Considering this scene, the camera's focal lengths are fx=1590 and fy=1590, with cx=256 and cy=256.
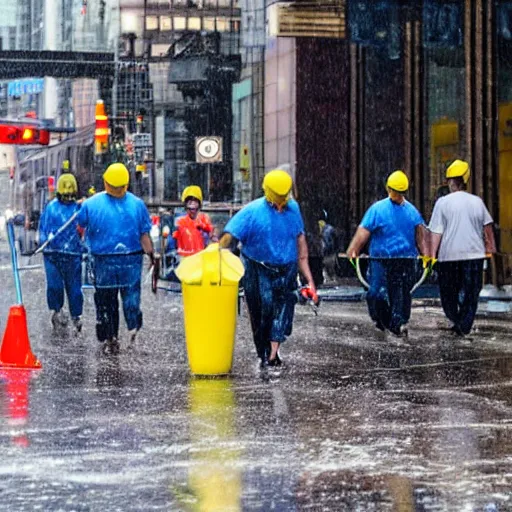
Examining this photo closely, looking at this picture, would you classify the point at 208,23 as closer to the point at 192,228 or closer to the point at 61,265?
the point at 192,228

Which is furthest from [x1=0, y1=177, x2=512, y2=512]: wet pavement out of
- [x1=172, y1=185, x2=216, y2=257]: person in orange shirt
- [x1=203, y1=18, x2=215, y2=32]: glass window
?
[x1=203, y1=18, x2=215, y2=32]: glass window

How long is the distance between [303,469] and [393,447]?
0.92 m

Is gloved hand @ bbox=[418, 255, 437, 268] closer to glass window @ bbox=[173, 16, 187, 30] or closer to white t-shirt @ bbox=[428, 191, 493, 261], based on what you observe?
white t-shirt @ bbox=[428, 191, 493, 261]

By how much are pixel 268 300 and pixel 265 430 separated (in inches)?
155

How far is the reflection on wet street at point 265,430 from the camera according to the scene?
6.89m

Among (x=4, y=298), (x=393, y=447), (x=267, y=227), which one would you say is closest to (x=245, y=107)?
(x=4, y=298)

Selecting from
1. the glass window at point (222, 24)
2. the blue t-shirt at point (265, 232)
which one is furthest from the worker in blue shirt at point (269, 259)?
the glass window at point (222, 24)

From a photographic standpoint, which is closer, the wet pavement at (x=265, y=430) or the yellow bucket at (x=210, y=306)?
the wet pavement at (x=265, y=430)

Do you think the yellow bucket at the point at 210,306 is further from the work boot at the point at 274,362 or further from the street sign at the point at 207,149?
the street sign at the point at 207,149

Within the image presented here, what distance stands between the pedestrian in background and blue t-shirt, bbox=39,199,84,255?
3982mm

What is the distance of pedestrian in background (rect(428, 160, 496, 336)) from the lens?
1616cm

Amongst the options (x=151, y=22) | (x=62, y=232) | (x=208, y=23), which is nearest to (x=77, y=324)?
(x=62, y=232)

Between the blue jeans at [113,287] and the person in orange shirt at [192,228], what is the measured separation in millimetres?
6512

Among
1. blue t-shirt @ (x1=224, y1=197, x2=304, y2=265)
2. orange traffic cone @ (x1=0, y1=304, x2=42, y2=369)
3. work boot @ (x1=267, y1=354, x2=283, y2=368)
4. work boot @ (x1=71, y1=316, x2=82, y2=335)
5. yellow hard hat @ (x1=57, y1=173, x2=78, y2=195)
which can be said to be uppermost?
yellow hard hat @ (x1=57, y1=173, x2=78, y2=195)
